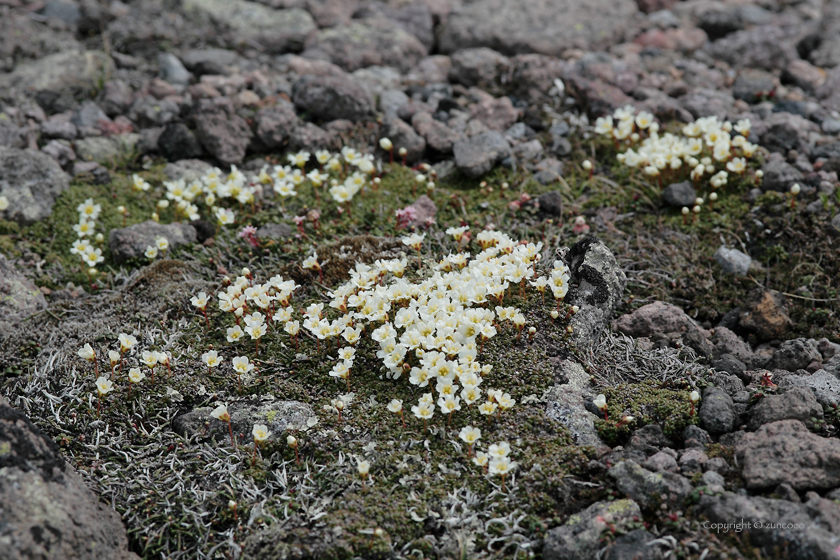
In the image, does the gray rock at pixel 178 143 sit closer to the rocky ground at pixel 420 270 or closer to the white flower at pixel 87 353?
the rocky ground at pixel 420 270

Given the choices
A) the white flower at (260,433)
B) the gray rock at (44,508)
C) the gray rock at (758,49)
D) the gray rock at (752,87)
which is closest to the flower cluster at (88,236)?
the gray rock at (44,508)

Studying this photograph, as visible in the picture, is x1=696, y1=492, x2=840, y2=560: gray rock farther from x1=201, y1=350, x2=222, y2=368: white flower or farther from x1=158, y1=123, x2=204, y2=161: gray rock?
x1=158, y1=123, x2=204, y2=161: gray rock

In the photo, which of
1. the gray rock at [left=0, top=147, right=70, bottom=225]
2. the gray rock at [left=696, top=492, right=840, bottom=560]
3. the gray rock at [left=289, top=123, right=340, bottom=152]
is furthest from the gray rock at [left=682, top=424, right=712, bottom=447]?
the gray rock at [left=0, top=147, right=70, bottom=225]

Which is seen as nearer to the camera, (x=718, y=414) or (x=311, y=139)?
(x=718, y=414)

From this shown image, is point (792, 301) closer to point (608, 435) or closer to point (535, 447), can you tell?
point (608, 435)

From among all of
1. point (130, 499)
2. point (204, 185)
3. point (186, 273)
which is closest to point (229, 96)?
point (204, 185)

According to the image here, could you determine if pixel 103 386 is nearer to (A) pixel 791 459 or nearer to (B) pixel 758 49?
(A) pixel 791 459

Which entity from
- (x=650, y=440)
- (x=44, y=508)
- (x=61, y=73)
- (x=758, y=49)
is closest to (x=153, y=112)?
(x=61, y=73)
